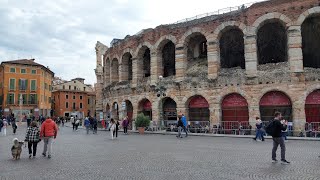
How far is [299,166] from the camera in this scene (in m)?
8.95

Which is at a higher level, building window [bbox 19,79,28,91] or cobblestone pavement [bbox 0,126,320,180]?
building window [bbox 19,79,28,91]

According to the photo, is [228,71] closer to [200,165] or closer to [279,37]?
[279,37]

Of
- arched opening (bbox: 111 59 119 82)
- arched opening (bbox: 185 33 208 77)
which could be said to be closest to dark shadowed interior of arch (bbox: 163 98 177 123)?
arched opening (bbox: 185 33 208 77)

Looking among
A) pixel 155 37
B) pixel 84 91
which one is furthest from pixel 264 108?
pixel 84 91

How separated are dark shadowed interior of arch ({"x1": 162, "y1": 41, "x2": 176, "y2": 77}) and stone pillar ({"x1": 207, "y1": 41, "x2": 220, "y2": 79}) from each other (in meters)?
6.12

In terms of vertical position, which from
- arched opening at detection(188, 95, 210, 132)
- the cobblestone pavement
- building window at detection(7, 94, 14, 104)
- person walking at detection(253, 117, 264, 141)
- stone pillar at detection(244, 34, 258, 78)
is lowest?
the cobblestone pavement

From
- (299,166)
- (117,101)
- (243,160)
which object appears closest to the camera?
(299,166)

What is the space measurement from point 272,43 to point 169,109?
10.6m

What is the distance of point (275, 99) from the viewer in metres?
22.6

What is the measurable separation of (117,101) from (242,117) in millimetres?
14667

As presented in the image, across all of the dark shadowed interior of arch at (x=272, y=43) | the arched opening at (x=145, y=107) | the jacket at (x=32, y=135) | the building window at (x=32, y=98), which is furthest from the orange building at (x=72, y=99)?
the jacket at (x=32, y=135)

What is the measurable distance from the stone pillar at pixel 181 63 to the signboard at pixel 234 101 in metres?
4.30

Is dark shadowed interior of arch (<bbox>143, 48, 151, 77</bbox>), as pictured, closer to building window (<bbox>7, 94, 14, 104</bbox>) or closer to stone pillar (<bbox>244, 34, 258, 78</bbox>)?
stone pillar (<bbox>244, 34, 258, 78</bbox>)

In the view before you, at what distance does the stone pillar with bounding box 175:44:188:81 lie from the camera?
86.6 ft
